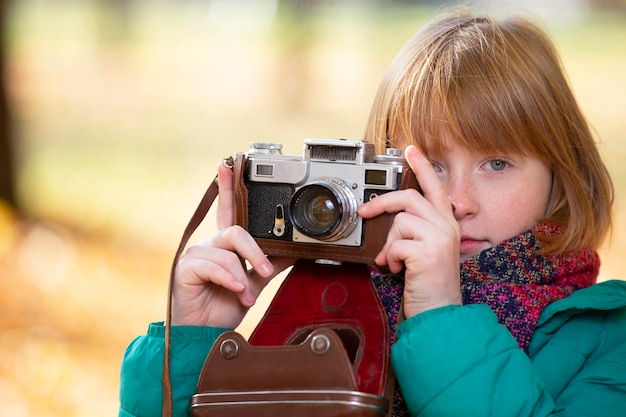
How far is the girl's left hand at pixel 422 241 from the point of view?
115cm

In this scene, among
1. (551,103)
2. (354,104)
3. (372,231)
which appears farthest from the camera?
(354,104)

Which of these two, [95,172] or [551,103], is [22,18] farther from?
[551,103]

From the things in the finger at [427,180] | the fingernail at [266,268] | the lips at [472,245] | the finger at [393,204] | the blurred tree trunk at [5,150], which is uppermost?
the finger at [427,180]

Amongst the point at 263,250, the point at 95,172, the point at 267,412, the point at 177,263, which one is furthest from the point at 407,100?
the point at 95,172

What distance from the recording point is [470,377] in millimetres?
1099

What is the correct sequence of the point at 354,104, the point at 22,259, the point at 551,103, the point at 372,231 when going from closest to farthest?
the point at 372,231, the point at 551,103, the point at 22,259, the point at 354,104

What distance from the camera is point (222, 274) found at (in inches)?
49.7

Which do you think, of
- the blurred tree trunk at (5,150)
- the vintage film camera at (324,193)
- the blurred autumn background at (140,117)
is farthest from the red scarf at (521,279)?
the blurred tree trunk at (5,150)

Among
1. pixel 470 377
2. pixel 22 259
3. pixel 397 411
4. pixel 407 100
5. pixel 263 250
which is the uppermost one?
pixel 407 100

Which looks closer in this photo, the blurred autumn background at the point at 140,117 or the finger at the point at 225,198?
the finger at the point at 225,198

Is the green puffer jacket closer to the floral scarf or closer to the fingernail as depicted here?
the floral scarf

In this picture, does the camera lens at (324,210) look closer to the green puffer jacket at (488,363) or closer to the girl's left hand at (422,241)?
the girl's left hand at (422,241)

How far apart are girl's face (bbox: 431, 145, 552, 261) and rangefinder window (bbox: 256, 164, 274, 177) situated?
28 cm

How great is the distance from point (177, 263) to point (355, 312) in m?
0.28
